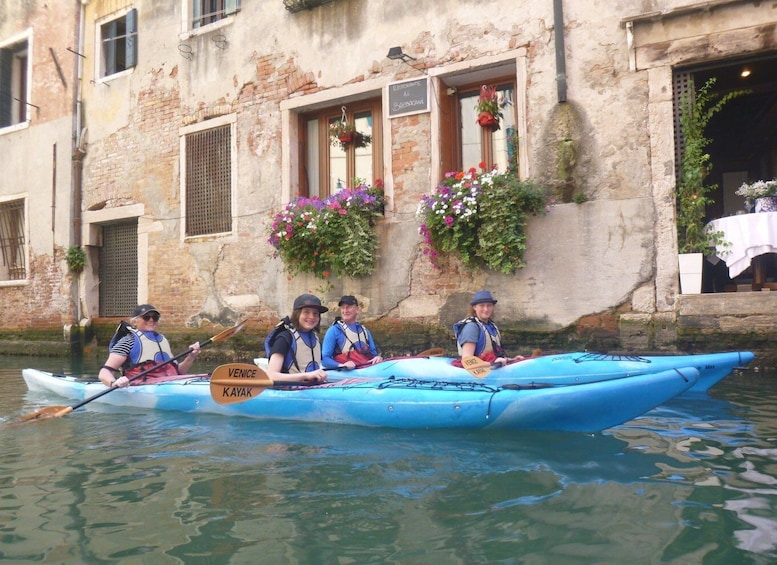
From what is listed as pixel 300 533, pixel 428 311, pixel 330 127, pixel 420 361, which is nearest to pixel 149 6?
pixel 330 127

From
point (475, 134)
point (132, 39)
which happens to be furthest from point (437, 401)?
point (132, 39)

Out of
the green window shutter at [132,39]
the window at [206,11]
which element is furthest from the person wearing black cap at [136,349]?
the green window shutter at [132,39]

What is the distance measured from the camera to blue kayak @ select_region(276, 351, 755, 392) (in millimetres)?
5441

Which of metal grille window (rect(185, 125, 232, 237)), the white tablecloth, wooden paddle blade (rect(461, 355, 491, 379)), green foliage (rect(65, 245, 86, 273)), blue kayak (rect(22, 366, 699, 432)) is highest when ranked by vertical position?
metal grille window (rect(185, 125, 232, 237))

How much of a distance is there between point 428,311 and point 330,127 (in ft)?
10.3

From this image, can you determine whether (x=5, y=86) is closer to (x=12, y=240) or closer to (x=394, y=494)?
(x=12, y=240)

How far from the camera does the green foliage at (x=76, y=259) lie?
11664mm

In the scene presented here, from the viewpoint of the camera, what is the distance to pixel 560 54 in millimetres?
7555

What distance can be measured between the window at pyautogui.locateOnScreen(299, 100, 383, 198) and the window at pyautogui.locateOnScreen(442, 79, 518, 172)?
110cm

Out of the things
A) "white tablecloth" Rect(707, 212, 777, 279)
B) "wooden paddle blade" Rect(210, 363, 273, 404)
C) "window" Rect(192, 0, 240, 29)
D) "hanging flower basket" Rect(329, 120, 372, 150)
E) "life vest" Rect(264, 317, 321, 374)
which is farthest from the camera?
"window" Rect(192, 0, 240, 29)

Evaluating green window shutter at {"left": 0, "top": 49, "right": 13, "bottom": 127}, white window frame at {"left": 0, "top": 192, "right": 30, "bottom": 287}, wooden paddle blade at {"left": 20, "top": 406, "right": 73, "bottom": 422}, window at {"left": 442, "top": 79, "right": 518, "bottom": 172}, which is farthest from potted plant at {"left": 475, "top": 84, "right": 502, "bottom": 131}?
green window shutter at {"left": 0, "top": 49, "right": 13, "bottom": 127}

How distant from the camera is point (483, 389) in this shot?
Result: 14.9ft

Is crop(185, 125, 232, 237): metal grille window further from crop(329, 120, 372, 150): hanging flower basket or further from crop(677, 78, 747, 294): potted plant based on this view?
crop(677, 78, 747, 294): potted plant

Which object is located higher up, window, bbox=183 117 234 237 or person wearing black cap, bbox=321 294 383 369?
window, bbox=183 117 234 237
